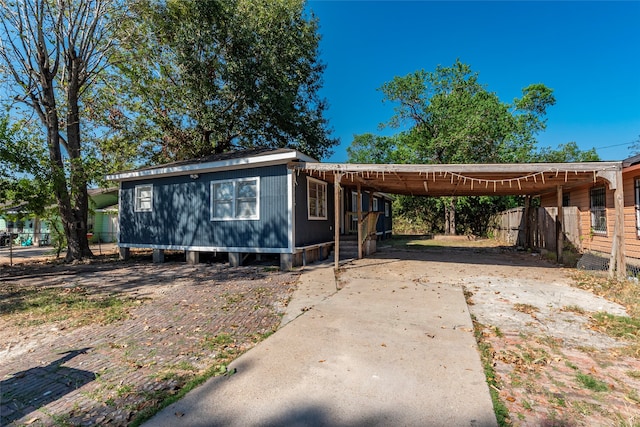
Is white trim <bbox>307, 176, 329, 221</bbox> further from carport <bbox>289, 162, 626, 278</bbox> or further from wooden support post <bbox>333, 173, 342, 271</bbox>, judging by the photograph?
wooden support post <bbox>333, 173, 342, 271</bbox>

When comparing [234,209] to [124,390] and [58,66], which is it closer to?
[124,390]

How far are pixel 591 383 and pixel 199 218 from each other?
31.5 feet

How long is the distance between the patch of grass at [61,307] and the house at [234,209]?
376cm

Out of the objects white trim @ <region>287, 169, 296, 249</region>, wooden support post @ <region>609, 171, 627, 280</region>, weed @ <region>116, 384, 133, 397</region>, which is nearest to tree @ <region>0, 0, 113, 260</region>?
white trim @ <region>287, 169, 296, 249</region>

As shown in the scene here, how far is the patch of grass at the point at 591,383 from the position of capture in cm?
271

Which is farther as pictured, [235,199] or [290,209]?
[235,199]

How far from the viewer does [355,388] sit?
2.70 m

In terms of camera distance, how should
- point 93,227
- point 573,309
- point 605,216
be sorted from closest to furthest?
point 573,309 < point 605,216 < point 93,227

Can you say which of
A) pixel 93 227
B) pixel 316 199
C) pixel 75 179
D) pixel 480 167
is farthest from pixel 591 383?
pixel 93 227

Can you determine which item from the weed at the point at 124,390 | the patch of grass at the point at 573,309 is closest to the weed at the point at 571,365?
the patch of grass at the point at 573,309

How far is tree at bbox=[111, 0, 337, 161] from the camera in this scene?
14.1 meters

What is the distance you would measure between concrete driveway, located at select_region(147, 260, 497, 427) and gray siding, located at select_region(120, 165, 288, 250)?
4.41m

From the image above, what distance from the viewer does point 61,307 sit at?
5340mm

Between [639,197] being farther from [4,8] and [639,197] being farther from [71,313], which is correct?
[4,8]
